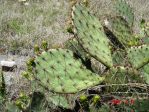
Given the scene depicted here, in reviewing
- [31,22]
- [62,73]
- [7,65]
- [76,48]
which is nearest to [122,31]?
[76,48]

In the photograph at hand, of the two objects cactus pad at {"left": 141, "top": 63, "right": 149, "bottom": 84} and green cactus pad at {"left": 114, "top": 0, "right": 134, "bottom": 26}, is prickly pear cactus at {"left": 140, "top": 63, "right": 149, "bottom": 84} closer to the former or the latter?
cactus pad at {"left": 141, "top": 63, "right": 149, "bottom": 84}

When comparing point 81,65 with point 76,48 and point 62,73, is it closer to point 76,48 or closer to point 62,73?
point 62,73

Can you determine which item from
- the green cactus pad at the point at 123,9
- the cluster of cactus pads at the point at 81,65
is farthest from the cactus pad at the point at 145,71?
the green cactus pad at the point at 123,9

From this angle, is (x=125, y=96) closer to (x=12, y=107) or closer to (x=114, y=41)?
(x=114, y=41)

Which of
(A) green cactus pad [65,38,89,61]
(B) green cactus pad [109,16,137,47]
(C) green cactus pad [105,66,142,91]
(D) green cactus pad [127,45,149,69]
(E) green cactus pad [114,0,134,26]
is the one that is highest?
(E) green cactus pad [114,0,134,26]

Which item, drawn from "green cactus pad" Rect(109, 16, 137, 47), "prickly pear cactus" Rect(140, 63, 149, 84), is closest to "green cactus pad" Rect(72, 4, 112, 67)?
"prickly pear cactus" Rect(140, 63, 149, 84)

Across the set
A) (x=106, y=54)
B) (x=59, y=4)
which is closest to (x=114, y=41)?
(x=106, y=54)

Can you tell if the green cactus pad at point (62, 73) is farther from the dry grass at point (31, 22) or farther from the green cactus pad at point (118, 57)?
the dry grass at point (31, 22)
